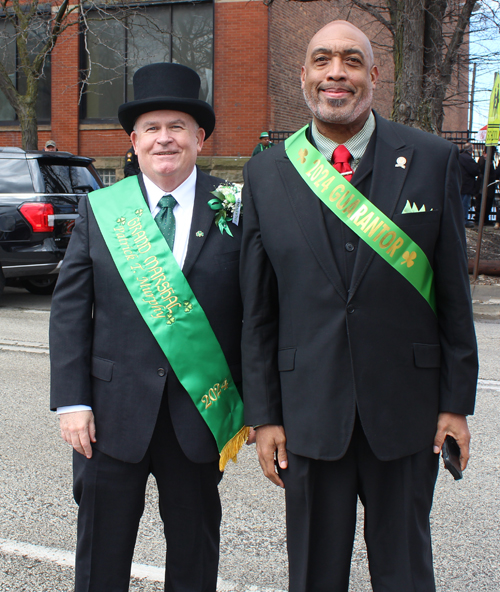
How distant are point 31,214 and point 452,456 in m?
7.21

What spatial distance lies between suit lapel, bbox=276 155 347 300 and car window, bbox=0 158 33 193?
22.7 feet

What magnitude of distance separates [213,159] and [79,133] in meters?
4.02

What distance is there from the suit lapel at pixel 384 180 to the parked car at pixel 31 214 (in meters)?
6.82

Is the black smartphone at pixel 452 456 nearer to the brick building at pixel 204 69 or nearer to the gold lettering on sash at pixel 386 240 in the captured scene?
the gold lettering on sash at pixel 386 240

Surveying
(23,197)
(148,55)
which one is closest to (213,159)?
(148,55)

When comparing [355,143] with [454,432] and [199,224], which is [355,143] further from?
[454,432]

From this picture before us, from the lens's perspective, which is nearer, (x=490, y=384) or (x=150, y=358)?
(x=150, y=358)

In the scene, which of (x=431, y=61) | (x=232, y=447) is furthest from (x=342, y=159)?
(x=431, y=61)

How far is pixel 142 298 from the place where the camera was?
213 cm

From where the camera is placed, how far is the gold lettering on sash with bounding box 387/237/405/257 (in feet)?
5.98

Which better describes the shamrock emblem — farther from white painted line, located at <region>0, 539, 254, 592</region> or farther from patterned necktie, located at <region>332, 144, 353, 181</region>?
white painted line, located at <region>0, 539, 254, 592</region>

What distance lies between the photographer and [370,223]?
1838mm

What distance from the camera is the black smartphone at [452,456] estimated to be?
1.88m

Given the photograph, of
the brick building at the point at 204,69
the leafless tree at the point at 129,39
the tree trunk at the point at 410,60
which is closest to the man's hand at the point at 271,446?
the tree trunk at the point at 410,60
